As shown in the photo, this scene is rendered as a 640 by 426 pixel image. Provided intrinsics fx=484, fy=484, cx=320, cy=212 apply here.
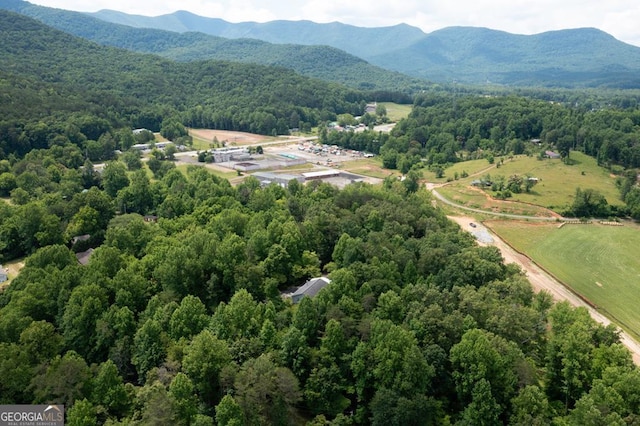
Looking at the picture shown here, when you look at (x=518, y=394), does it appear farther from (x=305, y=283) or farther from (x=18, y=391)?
(x=18, y=391)

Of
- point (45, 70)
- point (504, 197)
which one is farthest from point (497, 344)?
point (45, 70)

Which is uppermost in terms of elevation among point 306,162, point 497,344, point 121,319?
point 497,344

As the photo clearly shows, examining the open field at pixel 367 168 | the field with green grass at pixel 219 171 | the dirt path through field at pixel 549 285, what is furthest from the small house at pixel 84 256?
the open field at pixel 367 168

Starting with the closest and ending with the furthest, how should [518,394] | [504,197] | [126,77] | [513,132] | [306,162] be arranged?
1. [518,394]
2. [504,197]
3. [306,162]
4. [513,132]
5. [126,77]

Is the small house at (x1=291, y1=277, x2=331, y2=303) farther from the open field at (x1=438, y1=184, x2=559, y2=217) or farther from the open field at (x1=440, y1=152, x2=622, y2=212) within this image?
the open field at (x1=440, y1=152, x2=622, y2=212)

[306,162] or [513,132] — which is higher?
[513,132]
